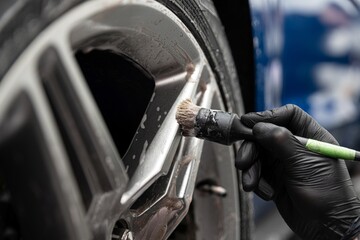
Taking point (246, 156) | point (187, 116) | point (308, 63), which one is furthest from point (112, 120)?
point (308, 63)

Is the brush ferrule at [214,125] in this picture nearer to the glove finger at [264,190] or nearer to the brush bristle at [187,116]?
the brush bristle at [187,116]

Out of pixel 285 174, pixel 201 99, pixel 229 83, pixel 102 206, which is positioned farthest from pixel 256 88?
pixel 102 206

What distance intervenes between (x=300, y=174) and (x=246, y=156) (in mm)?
150

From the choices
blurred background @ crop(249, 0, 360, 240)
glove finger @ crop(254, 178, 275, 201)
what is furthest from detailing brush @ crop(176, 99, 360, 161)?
blurred background @ crop(249, 0, 360, 240)

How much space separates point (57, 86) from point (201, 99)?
619 mm

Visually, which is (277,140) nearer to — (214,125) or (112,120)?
(214,125)

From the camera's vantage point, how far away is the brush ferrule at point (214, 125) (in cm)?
136

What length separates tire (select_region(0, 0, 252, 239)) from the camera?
0.97 meters

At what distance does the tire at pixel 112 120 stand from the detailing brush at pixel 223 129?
5cm

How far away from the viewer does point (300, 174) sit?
1375 mm

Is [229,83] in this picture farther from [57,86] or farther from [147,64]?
[57,86]

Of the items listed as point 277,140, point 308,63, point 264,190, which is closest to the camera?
point 277,140

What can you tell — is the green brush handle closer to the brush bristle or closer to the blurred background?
the brush bristle

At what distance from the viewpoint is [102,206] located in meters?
1.12
